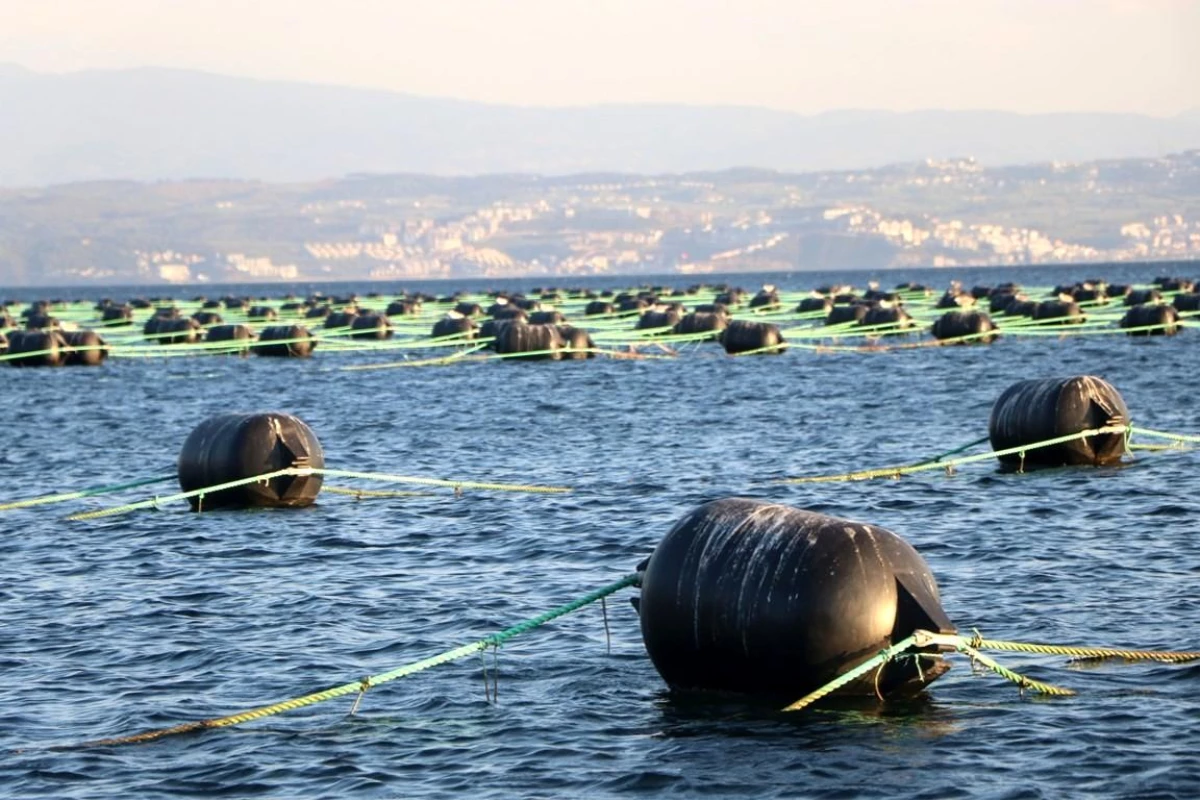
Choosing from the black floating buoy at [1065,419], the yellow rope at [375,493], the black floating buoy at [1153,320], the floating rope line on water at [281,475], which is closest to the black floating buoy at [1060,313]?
the black floating buoy at [1153,320]

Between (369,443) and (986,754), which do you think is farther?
(369,443)

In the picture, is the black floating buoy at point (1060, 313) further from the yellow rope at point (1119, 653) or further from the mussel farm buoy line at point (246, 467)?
the yellow rope at point (1119, 653)

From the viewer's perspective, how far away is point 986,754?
1393cm

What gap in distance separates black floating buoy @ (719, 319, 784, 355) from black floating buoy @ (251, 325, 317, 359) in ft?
55.0

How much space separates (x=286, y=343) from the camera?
77.2 meters

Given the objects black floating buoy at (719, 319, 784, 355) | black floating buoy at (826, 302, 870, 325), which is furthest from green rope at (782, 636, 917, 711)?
black floating buoy at (826, 302, 870, 325)

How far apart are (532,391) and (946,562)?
33584 millimetres

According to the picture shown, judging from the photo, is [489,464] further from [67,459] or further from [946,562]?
[946,562]

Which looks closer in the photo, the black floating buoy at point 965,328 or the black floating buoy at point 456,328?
the black floating buoy at point 965,328

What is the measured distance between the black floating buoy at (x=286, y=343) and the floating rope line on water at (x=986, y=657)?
205ft

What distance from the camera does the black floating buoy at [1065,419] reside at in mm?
29891

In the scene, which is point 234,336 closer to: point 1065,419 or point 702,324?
point 702,324

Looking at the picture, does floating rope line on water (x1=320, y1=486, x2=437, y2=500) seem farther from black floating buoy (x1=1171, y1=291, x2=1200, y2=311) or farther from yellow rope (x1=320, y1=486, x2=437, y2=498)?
black floating buoy (x1=1171, y1=291, x2=1200, y2=311)

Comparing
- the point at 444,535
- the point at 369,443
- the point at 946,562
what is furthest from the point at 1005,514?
the point at 369,443
